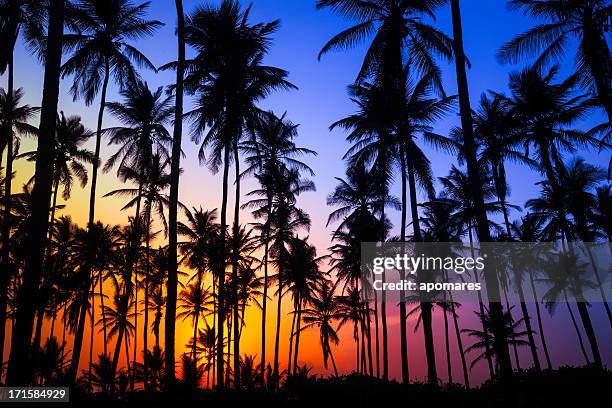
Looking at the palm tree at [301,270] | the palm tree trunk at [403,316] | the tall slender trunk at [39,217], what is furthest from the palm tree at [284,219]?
the tall slender trunk at [39,217]

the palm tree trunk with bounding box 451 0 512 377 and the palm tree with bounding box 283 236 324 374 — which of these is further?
the palm tree with bounding box 283 236 324 374

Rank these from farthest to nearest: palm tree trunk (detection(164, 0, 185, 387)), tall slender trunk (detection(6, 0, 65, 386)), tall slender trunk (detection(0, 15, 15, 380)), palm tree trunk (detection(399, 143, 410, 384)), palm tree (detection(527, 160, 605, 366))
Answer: palm tree (detection(527, 160, 605, 366))
palm tree trunk (detection(399, 143, 410, 384))
tall slender trunk (detection(0, 15, 15, 380))
palm tree trunk (detection(164, 0, 185, 387))
tall slender trunk (detection(6, 0, 65, 386))

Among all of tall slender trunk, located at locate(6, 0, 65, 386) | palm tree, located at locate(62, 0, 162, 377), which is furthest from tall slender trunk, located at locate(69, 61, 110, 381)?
tall slender trunk, located at locate(6, 0, 65, 386)

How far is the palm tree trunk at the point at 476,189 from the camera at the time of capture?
8266 millimetres

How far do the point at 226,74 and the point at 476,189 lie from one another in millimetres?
13815

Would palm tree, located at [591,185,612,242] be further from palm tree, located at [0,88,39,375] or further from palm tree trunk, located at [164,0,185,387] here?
palm tree, located at [0,88,39,375]

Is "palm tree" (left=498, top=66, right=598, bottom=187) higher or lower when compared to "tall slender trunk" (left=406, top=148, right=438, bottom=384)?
higher

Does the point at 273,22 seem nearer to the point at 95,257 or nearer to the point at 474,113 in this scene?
the point at 474,113

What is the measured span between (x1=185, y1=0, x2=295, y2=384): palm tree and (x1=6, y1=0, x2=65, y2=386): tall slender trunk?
31.5 feet

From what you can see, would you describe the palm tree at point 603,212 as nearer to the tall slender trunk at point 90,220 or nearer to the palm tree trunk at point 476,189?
the palm tree trunk at point 476,189

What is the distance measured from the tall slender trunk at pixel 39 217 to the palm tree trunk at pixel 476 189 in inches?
379

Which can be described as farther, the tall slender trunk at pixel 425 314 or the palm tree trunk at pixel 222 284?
the palm tree trunk at pixel 222 284

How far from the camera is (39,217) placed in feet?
24.7

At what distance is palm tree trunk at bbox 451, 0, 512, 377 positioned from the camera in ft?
27.1
